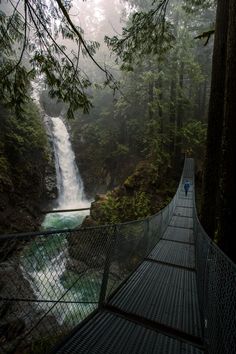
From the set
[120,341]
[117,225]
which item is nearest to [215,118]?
[117,225]

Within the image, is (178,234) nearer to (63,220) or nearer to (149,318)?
(149,318)

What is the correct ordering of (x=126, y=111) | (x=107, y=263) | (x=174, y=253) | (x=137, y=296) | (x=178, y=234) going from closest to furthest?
(x=107, y=263) < (x=137, y=296) < (x=174, y=253) < (x=178, y=234) < (x=126, y=111)

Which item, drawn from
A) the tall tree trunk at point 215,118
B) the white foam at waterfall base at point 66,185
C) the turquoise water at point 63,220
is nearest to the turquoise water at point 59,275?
the tall tree trunk at point 215,118

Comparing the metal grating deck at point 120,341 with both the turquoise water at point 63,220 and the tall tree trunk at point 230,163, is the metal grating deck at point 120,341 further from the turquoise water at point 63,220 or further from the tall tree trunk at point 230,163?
the turquoise water at point 63,220

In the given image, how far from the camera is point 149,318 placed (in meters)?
2.84

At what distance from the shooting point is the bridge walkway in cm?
230

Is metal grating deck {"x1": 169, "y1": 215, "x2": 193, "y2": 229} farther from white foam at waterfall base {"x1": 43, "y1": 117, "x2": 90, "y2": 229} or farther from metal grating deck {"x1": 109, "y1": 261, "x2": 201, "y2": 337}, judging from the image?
white foam at waterfall base {"x1": 43, "y1": 117, "x2": 90, "y2": 229}

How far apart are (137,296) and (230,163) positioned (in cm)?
227

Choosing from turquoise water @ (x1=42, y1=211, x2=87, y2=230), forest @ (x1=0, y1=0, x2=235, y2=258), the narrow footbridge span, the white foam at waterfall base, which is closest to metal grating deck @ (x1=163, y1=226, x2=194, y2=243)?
forest @ (x1=0, y1=0, x2=235, y2=258)

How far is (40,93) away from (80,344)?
77.1ft

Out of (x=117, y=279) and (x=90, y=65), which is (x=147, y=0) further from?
(x=117, y=279)

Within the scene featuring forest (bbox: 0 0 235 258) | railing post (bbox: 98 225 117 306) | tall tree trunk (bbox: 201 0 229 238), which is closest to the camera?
railing post (bbox: 98 225 117 306)

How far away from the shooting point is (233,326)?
1.63 m

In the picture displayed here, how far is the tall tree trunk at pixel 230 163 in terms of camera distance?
2.92 m
